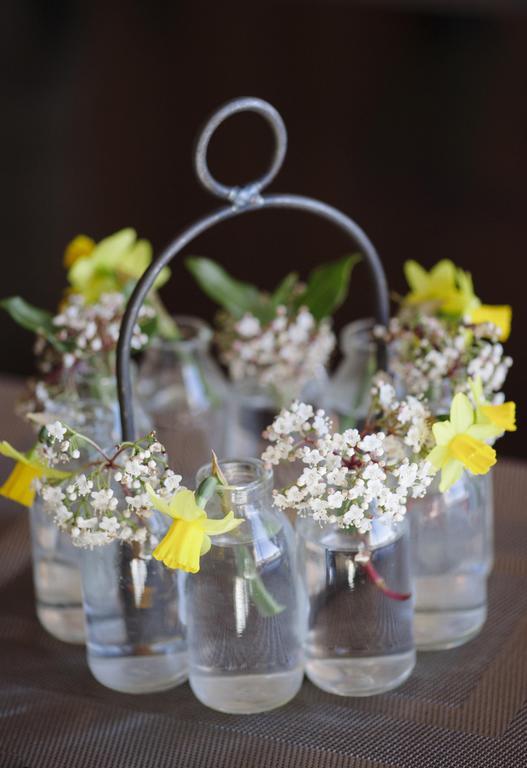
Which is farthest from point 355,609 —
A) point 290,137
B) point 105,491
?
point 290,137

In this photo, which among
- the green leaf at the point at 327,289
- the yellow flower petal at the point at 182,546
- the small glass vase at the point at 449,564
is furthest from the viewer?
the green leaf at the point at 327,289

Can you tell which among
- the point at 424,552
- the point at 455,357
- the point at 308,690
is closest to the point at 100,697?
the point at 308,690

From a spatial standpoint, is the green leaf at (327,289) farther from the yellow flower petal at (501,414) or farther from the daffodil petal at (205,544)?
the daffodil petal at (205,544)

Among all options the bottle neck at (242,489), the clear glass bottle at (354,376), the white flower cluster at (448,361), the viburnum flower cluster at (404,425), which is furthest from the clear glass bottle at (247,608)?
the clear glass bottle at (354,376)

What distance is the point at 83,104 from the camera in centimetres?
391

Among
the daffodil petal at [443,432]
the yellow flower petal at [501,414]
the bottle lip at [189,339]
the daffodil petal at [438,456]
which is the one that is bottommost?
the bottle lip at [189,339]

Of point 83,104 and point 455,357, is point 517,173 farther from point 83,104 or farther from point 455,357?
point 455,357

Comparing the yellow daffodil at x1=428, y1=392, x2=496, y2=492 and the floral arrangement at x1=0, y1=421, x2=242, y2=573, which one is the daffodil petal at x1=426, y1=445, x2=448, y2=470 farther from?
the floral arrangement at x1=0, y1=421, x2=242, y2=573

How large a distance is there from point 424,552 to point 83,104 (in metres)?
3.07

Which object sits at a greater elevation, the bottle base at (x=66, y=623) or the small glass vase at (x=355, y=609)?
the small glass vase at (x=355, y=609)

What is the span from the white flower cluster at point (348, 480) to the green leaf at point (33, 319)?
0.36m

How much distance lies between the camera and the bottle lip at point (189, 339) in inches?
55.0

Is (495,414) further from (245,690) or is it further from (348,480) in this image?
(245,690)

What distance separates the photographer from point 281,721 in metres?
1.02
